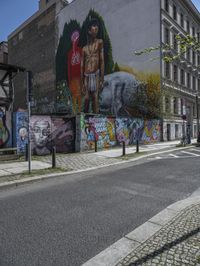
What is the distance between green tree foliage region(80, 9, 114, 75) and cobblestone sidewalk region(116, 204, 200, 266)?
2794cm

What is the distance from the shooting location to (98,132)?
1825 centimetres

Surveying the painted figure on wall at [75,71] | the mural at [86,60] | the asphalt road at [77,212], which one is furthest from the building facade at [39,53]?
the asphalt road at [77,212]

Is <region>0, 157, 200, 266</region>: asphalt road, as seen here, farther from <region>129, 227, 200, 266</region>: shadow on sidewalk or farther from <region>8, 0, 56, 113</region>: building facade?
<region>8, 0, 56, 113</region>: building facade

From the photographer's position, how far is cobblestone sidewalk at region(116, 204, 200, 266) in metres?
3.33

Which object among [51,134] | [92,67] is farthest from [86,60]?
[51,134]

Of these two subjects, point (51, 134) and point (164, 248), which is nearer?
point (164, 248)

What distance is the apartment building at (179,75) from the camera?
2780 cm

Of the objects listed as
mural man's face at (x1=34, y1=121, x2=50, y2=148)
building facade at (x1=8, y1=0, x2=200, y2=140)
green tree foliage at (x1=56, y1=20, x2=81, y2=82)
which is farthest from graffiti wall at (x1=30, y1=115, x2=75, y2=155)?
green tree foliage at (x1=56, y1=20, x2=81, y2=82)

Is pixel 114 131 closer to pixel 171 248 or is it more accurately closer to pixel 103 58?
pixel 103 58

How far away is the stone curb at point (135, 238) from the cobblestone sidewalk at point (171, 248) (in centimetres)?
9

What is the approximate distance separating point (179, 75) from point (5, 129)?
2390 centimetres

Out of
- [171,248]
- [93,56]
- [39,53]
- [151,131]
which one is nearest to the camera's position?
[171,248]

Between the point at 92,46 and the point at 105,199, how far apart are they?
94.5ft

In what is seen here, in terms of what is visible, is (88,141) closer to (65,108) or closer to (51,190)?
(51,190)
